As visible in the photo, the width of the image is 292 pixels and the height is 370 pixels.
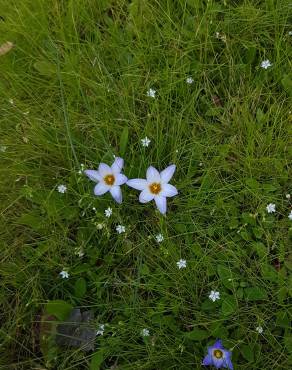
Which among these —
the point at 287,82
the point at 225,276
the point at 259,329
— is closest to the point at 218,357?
the point at 259,329

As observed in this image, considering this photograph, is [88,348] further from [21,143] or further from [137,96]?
[137,96]

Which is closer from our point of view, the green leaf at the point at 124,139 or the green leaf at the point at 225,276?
the green leaf at the point at 225,276

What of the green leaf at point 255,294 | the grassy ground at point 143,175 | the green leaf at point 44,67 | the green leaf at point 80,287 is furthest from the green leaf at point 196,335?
the green leaf at point 44,67

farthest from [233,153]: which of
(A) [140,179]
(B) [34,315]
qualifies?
(B) [34,315]

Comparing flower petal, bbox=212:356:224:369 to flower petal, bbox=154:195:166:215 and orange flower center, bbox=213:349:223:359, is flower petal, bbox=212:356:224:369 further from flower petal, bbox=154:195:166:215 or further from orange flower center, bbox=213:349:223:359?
flower petal, bbox=154:195:166:215

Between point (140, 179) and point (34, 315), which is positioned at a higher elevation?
point (140, 179)

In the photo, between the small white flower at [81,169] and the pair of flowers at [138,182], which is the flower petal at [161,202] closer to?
the pair of flowers at [138,182]

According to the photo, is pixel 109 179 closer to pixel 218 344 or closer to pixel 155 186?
pixel 155 186

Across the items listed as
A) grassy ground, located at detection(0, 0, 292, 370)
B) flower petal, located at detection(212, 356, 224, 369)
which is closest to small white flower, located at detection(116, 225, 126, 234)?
grassy ground, located at detection(0, 0, 292, 370)
